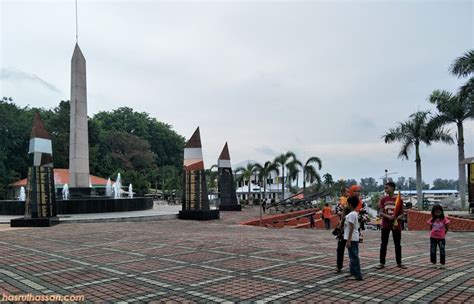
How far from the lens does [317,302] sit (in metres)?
4.84

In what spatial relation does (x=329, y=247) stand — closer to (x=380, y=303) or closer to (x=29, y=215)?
(x=380, y=303)

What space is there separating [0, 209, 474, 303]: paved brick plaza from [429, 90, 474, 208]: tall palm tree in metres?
13.6

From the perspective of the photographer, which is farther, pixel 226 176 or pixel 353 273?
pixel 226 176

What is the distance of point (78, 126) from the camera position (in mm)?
24578

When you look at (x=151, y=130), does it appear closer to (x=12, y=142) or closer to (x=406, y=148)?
(x=12, y=142)

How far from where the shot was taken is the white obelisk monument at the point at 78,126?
24516 millimetres

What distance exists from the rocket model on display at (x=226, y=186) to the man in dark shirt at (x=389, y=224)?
22253 millimetres

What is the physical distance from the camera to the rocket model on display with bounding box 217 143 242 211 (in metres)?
29.1

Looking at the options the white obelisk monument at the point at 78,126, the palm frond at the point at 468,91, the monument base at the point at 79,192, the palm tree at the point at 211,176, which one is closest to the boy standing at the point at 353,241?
the palm frond at the point at 468,91

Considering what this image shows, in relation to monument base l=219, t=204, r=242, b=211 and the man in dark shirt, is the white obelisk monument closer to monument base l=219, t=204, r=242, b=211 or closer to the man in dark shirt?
monument base l=219, t=204, r=242, b=211

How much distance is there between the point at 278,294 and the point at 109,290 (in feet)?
7.57

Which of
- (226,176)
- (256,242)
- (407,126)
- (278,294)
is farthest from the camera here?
(226,176)

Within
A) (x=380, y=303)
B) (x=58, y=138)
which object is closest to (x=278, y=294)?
(x=380, y=303)

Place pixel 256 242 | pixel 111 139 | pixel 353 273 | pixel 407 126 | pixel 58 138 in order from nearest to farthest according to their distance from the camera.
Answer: pixel 353 273 < pixel 256 242 < pixel 407 126 < pixel 58 138 < pixel 111 139
